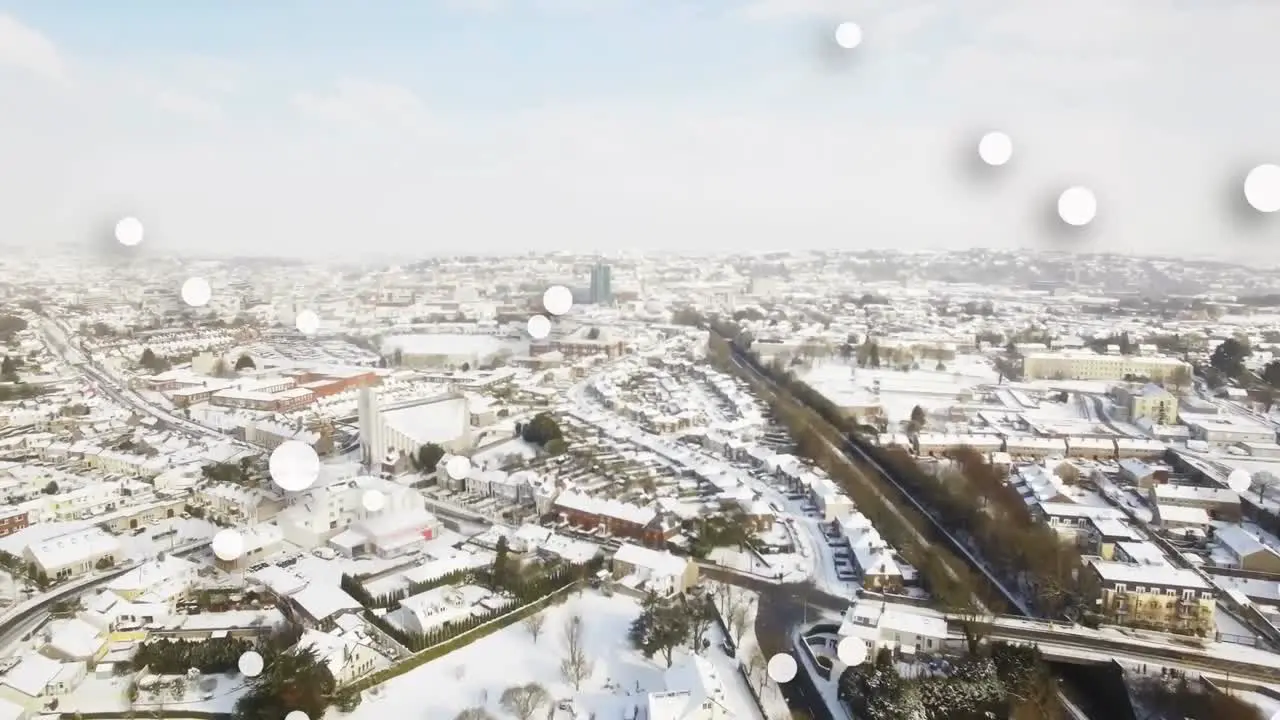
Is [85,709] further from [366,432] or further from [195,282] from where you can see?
[195,282]

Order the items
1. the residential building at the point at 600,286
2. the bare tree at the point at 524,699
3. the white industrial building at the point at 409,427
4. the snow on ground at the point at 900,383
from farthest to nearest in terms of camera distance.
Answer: the residential building at the point at 600,286 < the snow on ground at the point at 900,383 < the white industrial building at the point at 409,427 < the bare tree at the point at 524,699

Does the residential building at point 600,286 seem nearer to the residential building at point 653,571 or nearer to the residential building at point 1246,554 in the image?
the residential building at point 653,571

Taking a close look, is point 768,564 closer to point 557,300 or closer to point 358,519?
point 358,519

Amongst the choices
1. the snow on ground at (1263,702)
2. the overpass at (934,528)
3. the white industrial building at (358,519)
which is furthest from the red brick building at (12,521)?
the snow on ground at (1263,702)

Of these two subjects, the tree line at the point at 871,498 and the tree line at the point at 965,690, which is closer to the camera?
the tree line at the point at 965,690

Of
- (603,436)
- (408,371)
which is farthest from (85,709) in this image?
(408,371)

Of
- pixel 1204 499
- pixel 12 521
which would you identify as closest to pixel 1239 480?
pixel 1204 499

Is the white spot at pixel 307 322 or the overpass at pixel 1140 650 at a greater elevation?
the white spot at pixel 307 322

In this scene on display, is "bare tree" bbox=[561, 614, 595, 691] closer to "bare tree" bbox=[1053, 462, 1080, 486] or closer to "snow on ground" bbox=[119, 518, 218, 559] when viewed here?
"snow on ground" bbox=[119, 518, 218, 559]
